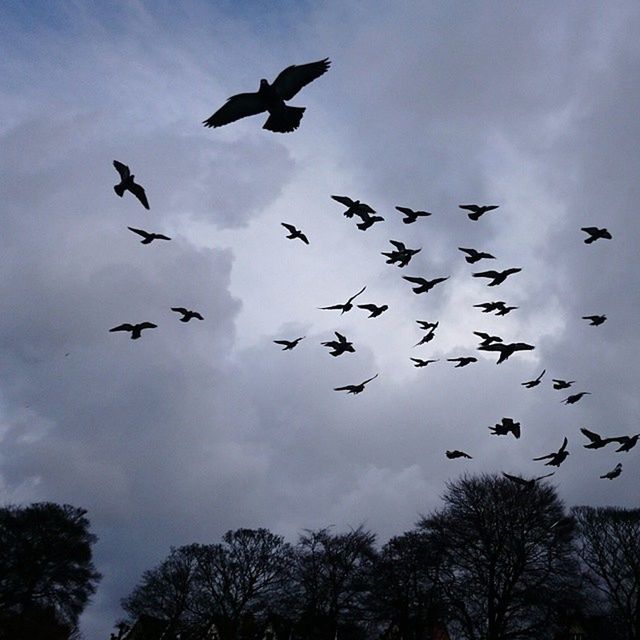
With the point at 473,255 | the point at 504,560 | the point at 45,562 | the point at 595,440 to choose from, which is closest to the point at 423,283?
the point at 473,255

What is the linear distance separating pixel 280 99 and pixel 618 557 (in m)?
36.3

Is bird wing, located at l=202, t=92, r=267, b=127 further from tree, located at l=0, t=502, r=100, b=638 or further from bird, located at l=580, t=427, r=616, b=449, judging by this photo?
tree, located at l=0, t=502, r=100, b=638

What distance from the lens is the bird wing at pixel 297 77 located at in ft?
31.2

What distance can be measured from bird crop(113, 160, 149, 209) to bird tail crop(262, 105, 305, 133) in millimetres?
3043

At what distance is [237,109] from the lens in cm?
983

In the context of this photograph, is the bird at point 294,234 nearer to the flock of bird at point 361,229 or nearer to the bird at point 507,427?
the flock of bird at point 361,229

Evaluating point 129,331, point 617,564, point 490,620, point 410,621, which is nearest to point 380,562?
point 410,621

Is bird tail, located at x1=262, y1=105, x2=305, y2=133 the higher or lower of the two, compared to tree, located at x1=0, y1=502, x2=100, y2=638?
higher

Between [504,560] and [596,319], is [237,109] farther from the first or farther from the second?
[504,560]

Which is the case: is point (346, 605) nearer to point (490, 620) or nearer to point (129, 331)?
point (490, 620)

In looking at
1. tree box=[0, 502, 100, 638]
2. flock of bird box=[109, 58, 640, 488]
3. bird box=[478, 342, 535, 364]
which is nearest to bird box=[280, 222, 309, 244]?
flock of bird box=[109, 58, 640, 488]

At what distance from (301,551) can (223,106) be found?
134 feet

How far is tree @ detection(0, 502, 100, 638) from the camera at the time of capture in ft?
149

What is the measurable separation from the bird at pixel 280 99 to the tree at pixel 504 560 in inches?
977
